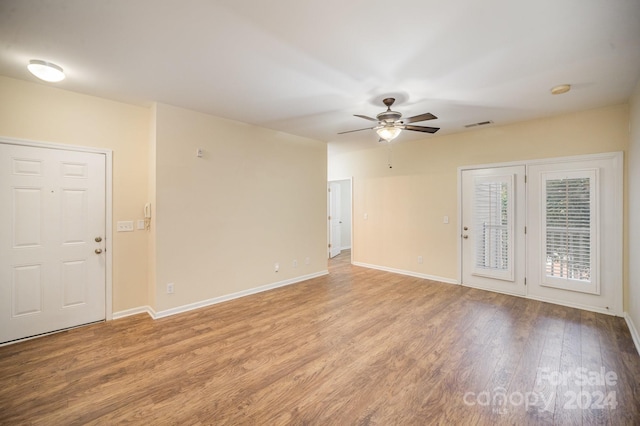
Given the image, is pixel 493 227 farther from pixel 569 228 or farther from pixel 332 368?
pixel 332 368

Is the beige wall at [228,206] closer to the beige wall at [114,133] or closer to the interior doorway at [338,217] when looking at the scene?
the beige wall at [114,133]

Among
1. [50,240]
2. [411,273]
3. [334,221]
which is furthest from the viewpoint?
[334,221]

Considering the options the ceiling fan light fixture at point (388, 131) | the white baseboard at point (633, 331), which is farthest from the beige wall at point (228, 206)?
the white baseboard at point (633, 331)

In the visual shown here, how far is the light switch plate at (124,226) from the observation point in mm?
3561

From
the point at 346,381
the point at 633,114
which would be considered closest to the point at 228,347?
the point at 346,381

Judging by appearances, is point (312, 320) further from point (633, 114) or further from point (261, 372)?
point (633, 114)

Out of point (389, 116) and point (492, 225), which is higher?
point (389, 116)

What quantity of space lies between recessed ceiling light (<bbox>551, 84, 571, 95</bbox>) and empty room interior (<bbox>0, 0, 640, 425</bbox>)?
26 millimetres

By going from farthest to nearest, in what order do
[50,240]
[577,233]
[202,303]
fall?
1. [202,303]
2. [577,233]
3. [50,240]

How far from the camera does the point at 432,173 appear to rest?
17.3ft

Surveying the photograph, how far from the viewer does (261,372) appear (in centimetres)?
239

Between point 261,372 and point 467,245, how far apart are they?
408 centimetres

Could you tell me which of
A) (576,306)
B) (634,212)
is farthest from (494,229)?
(634,212)

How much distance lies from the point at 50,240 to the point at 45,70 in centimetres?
183
